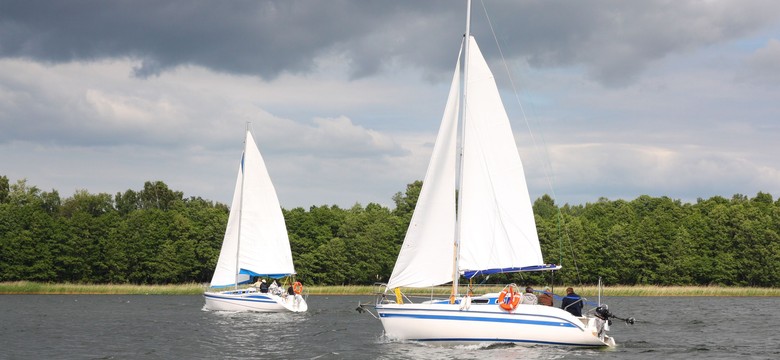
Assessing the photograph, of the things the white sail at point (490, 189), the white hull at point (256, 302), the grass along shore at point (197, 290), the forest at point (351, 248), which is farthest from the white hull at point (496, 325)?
the forest at point (351, 248)

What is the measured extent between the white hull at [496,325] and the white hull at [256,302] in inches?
942

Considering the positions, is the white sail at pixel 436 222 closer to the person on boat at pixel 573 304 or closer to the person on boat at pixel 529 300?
the person on boat at pixel 529 300

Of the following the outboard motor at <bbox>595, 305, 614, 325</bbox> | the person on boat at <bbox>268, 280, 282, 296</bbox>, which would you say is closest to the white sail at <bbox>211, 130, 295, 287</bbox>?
the person on boat at <bbox>268, 280, 282, 296</bbox>

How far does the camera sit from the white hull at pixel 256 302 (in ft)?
176

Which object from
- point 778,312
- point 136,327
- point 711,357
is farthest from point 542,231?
point 711,357

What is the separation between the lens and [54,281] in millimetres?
98562

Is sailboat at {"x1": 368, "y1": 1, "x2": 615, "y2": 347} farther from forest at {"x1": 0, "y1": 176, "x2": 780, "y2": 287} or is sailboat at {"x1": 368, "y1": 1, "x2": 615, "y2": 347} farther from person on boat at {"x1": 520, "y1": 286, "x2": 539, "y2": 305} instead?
forest at {"x1": 0, "y1": 176, "x2": 780, "y2": 287}

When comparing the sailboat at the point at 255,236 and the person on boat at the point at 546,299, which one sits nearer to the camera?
the person on boat at the point at 546,299

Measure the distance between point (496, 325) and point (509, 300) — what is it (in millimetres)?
978

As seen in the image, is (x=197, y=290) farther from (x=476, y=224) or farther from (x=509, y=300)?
(x=509, y=300)

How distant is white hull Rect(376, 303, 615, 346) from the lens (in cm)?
2992

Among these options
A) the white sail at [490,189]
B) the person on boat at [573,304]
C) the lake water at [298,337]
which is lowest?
the lake water at [298,337]

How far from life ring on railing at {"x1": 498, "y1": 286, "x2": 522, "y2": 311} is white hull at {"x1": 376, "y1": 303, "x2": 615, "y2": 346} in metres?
0.18

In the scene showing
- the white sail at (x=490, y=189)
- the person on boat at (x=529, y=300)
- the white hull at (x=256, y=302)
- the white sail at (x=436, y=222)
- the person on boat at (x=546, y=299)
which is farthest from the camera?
the white hull at (x=256, y=302)
